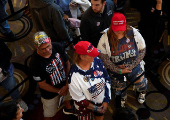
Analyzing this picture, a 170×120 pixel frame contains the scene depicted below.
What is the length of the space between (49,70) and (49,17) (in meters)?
1.01

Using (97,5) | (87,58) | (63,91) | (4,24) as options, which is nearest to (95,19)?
(97,5)

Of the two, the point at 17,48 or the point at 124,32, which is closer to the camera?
the point at 124,32

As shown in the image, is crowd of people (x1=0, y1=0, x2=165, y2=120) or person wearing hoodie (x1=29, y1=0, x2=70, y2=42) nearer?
crowd of people (x1=0, y1=0, x2=165, y2=120)

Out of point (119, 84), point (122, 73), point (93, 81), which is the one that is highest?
point (93, 81)

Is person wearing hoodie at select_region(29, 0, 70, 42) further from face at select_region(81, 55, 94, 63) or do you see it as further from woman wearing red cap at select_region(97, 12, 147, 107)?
face at select_region(81, 55, 94, 63)

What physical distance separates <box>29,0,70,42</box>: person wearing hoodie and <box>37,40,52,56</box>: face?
0.85m

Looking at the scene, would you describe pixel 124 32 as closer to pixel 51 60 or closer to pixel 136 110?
pixel 51 60

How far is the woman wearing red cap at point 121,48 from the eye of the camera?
2359 mm

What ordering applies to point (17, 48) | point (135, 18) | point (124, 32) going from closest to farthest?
point (124, 32) → point (17, 48) → point (135, 18)

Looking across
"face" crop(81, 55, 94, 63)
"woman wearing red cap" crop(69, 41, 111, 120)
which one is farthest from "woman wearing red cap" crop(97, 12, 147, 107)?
"face" crop(81, 55, 94, 63)

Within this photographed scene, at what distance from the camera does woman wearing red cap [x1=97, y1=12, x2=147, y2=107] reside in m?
2.36

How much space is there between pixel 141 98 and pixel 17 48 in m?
2.65

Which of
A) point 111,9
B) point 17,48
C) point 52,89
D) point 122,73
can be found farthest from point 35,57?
point 17,48

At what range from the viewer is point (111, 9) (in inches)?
115
